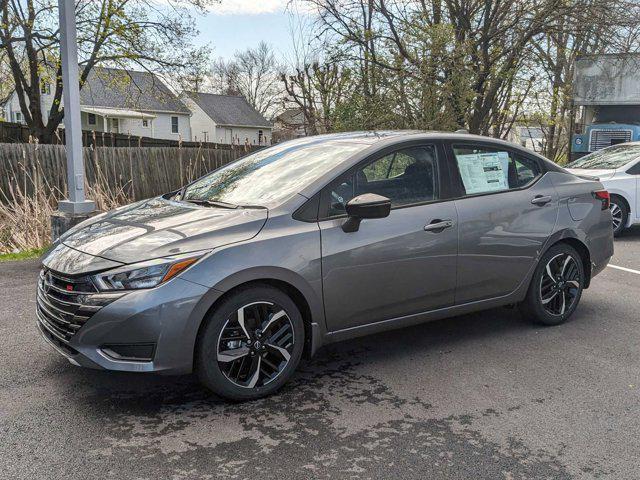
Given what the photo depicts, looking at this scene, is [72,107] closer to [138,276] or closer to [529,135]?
[138,276]

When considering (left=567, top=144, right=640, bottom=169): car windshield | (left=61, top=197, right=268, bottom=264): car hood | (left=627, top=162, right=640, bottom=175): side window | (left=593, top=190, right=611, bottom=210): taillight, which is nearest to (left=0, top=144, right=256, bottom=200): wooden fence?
(left=61, top=197, right=268, bottom=264): car hood

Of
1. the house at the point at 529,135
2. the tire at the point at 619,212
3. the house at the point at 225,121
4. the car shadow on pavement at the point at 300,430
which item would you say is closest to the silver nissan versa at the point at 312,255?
the car shadow on pavement at the point at 300,430

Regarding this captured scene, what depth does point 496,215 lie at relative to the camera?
4.58m

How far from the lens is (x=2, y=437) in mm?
3145

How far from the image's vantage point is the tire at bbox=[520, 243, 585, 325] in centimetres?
496

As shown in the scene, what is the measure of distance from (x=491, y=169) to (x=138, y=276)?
2.90 m

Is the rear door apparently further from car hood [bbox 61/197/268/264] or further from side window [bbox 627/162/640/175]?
side window [bbox 627/162/640/175]

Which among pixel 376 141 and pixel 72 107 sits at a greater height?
pixel 72 107

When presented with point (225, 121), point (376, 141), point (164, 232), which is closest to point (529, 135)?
point (376, 141)

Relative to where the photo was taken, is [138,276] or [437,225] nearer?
[138,276]

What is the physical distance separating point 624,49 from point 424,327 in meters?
13.2

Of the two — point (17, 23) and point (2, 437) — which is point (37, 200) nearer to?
point (2, 437)

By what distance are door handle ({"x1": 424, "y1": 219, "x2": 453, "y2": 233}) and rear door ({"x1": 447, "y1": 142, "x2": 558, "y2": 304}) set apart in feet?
0.42

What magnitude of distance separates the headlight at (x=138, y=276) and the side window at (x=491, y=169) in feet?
7.80
